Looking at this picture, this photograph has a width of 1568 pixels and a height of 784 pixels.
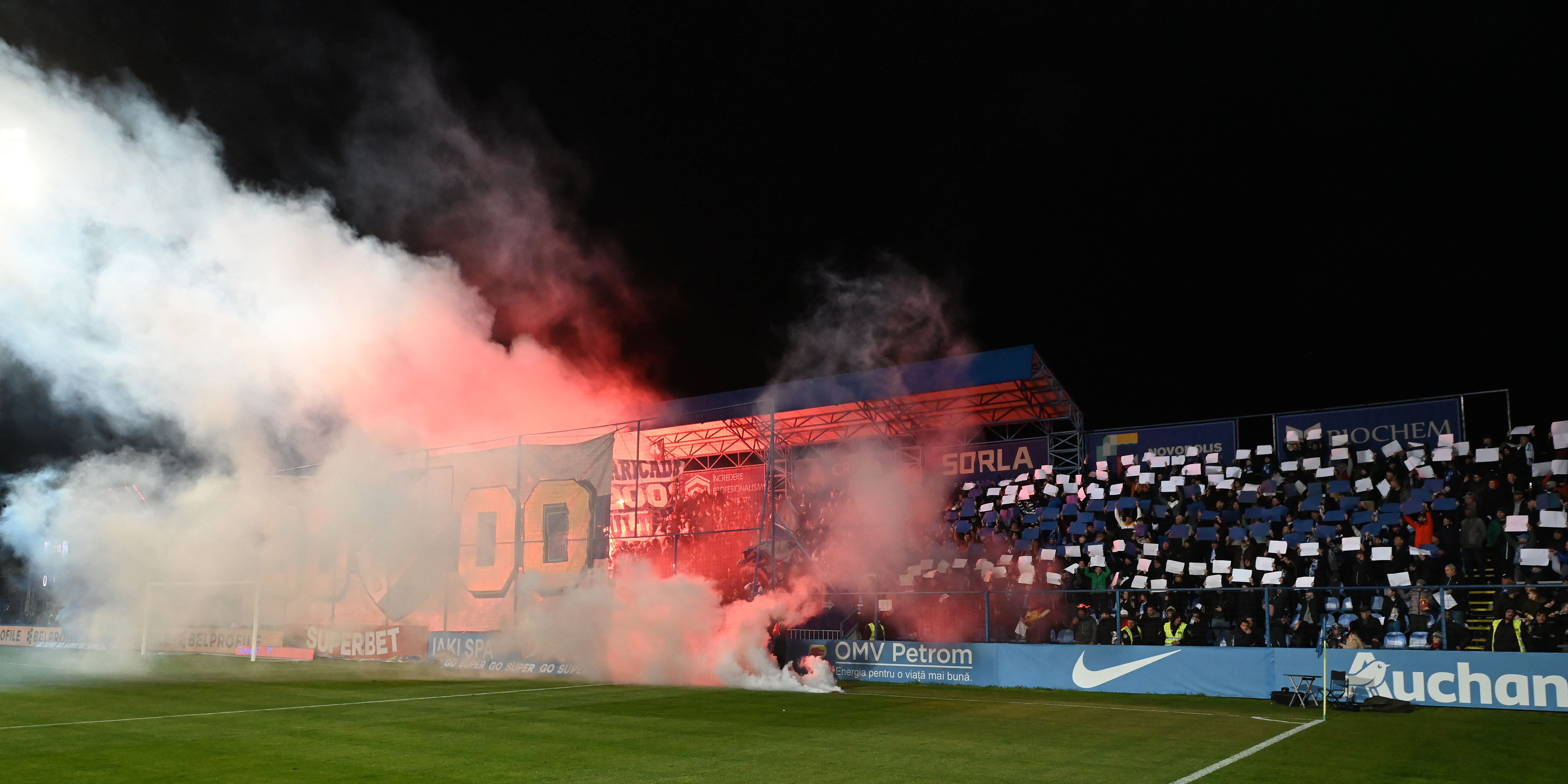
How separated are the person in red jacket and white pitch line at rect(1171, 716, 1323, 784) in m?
5.63

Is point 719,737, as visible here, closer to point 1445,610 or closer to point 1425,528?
point 1445,610

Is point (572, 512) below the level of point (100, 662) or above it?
above

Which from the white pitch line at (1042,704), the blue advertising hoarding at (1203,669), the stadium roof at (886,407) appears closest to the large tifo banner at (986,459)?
the stadium roof at (886,407)

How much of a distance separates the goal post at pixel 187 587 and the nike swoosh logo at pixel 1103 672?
59.1 feet

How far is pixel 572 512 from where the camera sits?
2264 centimetres

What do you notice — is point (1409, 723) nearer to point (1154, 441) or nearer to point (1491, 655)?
point (1491, 655)

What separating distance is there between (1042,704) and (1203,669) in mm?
3053

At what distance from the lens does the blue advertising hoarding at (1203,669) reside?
12844mm

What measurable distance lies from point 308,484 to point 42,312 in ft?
25.0

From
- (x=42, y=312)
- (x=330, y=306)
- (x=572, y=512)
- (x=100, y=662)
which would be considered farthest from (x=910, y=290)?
(x=100, y=662)

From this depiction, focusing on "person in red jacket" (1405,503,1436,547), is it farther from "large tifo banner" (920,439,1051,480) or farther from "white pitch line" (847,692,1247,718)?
"large tifo banner" (920,439,1051,480)

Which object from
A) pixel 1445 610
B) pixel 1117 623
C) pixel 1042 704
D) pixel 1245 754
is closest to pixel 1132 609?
pixel 1117 623

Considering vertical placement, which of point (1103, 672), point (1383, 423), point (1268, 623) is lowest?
point (1103, 672)

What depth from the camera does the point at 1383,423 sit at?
63.2ft
